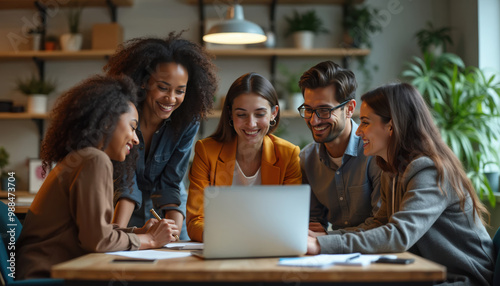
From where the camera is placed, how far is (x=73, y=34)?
439 cm

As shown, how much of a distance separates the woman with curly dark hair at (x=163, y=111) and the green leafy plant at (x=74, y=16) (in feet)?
7.24

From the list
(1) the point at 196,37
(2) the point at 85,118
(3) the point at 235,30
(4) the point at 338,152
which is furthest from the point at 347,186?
(1) the point at 196,37

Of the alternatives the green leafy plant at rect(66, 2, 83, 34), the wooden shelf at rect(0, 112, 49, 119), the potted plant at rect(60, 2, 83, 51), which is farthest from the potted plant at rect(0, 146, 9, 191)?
the green leafy plant at rect(66, 2, 83, 34)

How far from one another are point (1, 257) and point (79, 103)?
52 centimetres

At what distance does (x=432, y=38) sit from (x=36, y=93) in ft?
10.8

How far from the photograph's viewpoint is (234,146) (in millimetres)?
2234

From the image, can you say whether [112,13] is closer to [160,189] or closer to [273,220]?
[160,189]

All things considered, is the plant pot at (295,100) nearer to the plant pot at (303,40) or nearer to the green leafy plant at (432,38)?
the plant pot at (303,40)

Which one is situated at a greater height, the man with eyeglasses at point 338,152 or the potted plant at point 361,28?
the potted plant at point 361,28

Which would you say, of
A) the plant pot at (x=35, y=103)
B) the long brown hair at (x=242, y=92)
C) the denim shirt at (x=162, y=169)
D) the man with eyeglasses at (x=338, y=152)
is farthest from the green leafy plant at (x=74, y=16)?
the man with eyeglasses at (x=338, y=152)

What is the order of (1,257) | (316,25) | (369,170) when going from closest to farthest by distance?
(1,257) < (369,170) < (316,25)

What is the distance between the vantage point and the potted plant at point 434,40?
4.13 m

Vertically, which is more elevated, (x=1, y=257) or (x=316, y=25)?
(x=316, y=25)

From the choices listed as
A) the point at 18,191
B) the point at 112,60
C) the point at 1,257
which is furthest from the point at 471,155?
the point at 18,191
